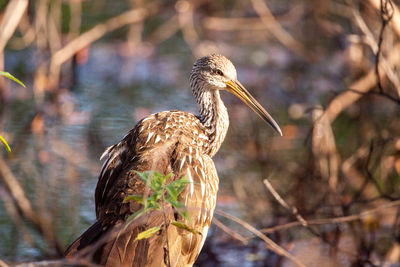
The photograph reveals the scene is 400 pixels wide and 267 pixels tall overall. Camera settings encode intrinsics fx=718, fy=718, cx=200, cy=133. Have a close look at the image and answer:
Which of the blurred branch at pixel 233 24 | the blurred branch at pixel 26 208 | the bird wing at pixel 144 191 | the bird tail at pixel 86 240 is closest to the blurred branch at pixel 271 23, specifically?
the blurred branch at pixel 233 24

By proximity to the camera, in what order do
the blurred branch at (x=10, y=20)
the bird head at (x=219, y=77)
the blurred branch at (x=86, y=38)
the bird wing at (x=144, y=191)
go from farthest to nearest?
the blurred branch at (x=86, y=38)
the blurred branch at (x=10, y=20)
the bird head at (x=219, y=77)
the bird wing at (x=144, y=191)

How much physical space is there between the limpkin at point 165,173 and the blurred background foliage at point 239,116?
456 millimetres

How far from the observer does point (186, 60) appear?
31.8 feet

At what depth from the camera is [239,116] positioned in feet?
25.9

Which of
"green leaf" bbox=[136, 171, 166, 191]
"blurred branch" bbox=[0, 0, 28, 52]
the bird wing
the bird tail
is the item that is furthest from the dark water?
"green leaf" bbox=[136, 171, 166, 191]

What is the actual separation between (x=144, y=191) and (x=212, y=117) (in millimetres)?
1311

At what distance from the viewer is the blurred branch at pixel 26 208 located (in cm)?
486

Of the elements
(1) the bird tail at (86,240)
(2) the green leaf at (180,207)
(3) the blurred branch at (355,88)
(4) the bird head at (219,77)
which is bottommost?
(1) the bird tail at (86,240)

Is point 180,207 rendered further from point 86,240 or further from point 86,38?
point 86,38

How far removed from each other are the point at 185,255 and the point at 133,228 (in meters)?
0.46

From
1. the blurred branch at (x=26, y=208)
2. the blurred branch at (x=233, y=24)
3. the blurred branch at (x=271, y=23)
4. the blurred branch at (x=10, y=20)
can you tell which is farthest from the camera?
the blurred branch at (x=233, y=24)

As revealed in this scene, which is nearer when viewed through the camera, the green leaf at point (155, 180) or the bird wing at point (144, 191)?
the green leaf at point (155, 180)

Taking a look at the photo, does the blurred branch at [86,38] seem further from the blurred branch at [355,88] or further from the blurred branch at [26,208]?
the blurred branch at [355,88]

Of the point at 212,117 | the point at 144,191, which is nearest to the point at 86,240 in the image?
the point at 144,191
